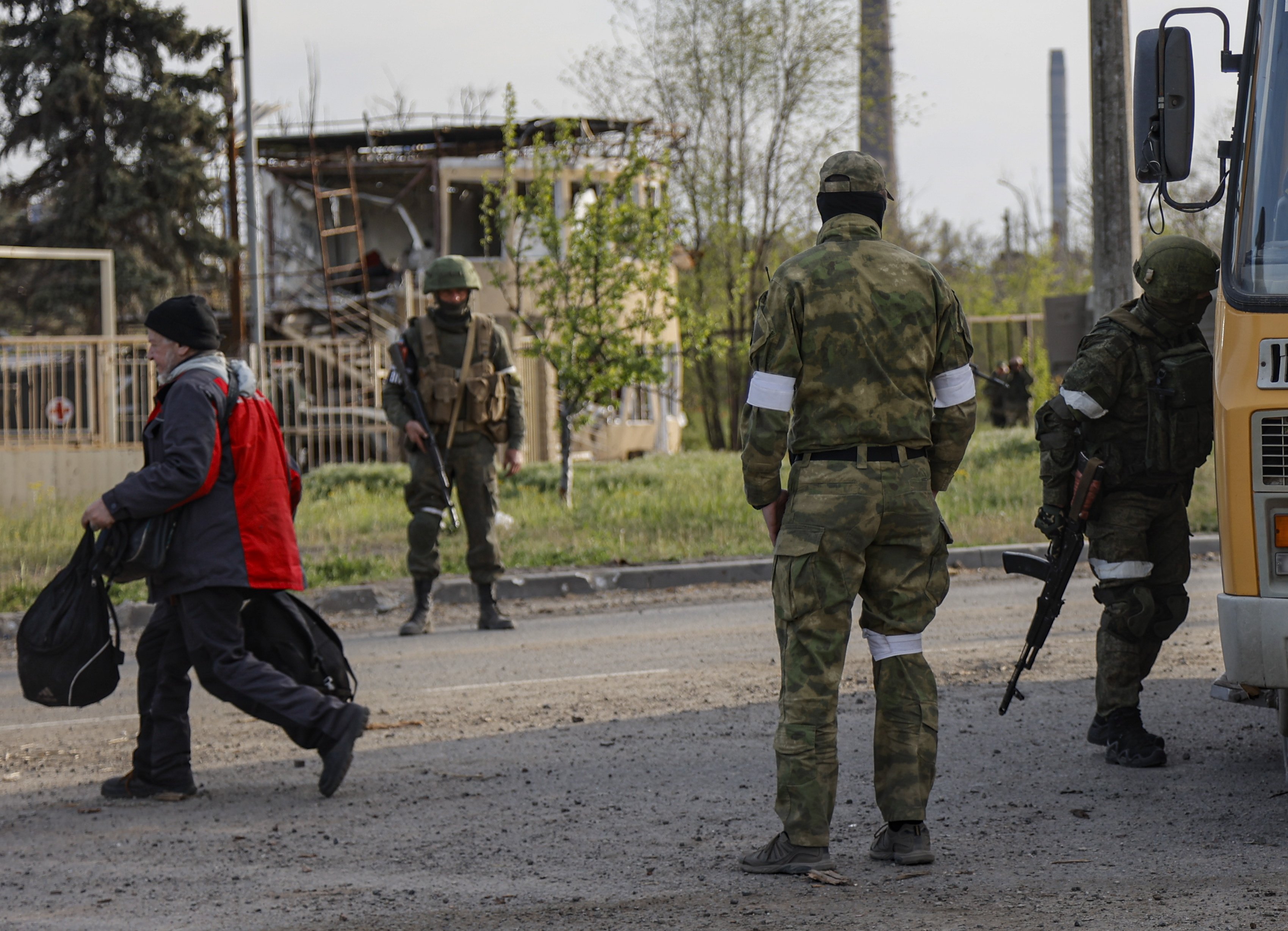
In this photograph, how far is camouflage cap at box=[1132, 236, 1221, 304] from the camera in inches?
A: 197

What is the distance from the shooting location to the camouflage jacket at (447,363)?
862cm

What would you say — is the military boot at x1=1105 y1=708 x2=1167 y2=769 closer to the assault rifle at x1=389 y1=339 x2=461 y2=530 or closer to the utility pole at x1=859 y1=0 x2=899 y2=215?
the assault rifle at x1=389 y1=339 x2=461 y2=530

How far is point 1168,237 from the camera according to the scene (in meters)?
5.05

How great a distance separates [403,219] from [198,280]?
17.2 ft

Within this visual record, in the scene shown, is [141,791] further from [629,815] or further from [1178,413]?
[1178,413]

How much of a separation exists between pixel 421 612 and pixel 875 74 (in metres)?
23.1

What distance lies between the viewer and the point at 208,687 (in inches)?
203

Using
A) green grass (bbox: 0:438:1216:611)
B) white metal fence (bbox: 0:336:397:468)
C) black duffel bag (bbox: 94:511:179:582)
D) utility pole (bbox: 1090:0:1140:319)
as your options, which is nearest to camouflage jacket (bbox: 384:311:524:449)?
green grass (bbox: 0:438:1216:611)

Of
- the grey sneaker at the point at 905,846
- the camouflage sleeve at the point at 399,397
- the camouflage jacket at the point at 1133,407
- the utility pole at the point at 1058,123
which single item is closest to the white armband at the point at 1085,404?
the camouflage jacket at the point at 1133,407

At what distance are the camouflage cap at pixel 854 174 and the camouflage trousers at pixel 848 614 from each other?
0.76m

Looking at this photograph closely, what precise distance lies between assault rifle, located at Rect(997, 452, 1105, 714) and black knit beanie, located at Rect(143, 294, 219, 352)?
301cm

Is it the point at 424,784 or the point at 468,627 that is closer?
the point at 424,784

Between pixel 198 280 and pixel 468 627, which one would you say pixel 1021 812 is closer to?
pixel 468 627

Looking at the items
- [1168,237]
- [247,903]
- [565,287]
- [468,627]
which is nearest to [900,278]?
[1168,237]
